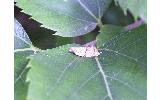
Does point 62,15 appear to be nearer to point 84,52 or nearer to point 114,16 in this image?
point 84,52

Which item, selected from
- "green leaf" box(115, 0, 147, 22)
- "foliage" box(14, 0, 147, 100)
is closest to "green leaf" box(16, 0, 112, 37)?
"foliage" box(14, 0, 147, 100)

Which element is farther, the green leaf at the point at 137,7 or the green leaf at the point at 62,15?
the green leaf at the point at 62,15

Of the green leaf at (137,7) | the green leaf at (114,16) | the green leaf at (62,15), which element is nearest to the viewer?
the green leaf at (137,7)

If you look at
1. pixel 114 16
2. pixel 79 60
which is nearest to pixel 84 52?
pixel 79 60

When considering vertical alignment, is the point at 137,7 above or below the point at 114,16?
above

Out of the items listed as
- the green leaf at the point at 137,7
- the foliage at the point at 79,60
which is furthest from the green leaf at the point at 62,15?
the green leaf at the point at 137,7

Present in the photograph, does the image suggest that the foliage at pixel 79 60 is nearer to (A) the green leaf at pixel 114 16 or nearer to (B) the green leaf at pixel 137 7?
(B) the green leaf at pixel 137 7
